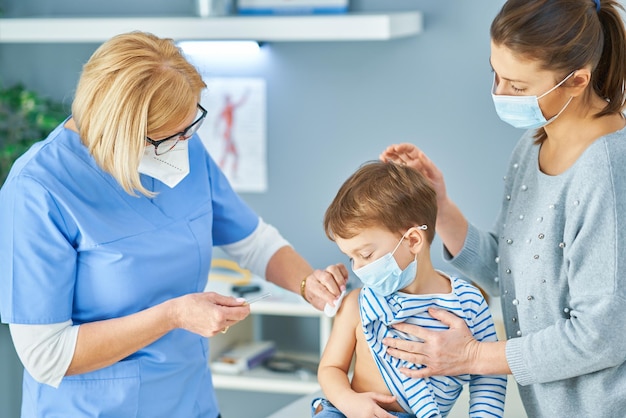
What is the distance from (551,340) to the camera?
1.46m

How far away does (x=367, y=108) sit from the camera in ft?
10.5

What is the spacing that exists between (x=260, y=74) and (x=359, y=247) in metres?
1.84

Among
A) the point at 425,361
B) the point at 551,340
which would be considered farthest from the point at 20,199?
the point at 551,340

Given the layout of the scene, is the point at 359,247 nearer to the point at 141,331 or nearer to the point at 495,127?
the point at 141,331

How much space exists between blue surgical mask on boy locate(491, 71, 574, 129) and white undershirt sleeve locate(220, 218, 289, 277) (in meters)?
0.72

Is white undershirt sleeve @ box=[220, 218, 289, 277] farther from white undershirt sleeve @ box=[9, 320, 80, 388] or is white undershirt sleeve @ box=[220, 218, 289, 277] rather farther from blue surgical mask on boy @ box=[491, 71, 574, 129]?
blue surgical mask on boy @ box=[491, 71, 574, 129]

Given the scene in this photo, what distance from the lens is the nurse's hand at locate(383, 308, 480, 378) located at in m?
1.54

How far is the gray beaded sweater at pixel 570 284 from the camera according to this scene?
1393 millimetres

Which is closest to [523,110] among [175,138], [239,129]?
[175,138]

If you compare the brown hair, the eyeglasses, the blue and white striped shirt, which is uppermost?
the brown hair

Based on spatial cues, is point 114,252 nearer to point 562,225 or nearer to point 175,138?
point 175,138

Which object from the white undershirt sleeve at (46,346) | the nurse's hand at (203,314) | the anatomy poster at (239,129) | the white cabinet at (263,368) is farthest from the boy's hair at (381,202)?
the anatomy poster at (239,129)

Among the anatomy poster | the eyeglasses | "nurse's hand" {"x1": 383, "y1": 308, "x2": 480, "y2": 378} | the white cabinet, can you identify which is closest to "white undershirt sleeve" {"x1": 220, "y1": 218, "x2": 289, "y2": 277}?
the eyeglasses

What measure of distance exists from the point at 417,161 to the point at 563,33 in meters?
0.47
